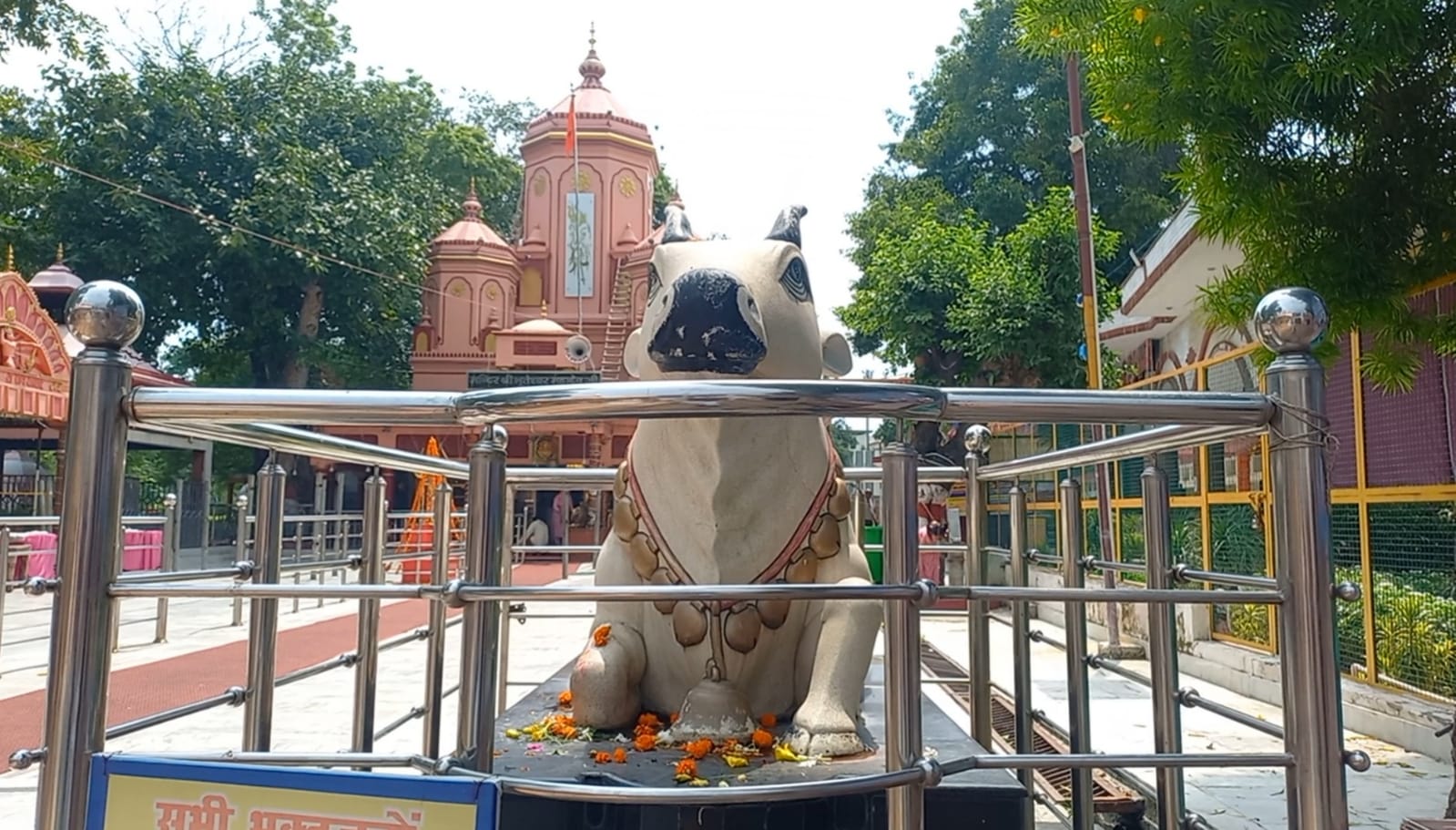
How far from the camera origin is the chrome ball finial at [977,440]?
11.8 ft

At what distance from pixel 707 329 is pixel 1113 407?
113cm

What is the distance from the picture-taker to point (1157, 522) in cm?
261

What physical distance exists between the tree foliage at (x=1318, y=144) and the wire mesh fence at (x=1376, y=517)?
28.0 inches

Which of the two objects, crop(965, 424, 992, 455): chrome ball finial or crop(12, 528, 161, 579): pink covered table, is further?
crop(12, 528, 161, 579): pink covered table

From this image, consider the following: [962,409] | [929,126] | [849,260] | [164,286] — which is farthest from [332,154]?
[962,409]

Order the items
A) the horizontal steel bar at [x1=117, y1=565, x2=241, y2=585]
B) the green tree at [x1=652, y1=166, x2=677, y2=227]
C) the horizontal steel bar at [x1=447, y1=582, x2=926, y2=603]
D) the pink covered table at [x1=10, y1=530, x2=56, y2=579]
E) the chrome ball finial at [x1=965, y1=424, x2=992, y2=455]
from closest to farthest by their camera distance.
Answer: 1. the horizontal steel bar at [x1=447, y1=582, x2=926, y2=603]
2. the horizontal steel bar at [x1=117, y1=565, x2=241, y2=585]
3. the chrome ball finial at [x1=965, y1=424, x2=992, y2=455]
4. the pink covered table at [x1=10, y1=530, x2=56, y2=579]
5. the green tree at [x1=652, y1=166, x2=677, y2=227]

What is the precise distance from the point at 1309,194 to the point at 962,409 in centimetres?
277

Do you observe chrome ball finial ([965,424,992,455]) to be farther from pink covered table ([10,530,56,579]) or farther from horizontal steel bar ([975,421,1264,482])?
pink covered table ([10,530,56,579])

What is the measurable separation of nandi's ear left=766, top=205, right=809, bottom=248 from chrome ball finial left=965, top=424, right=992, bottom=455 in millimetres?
993

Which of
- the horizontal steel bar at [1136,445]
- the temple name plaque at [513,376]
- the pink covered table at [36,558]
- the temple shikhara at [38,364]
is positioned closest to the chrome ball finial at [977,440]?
the horizontal steel bar at [1136,445]

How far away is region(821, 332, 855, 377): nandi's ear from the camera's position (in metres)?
3.45

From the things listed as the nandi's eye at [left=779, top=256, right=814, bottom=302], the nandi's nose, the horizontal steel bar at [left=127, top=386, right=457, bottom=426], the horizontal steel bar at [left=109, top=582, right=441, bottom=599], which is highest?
the nandi's eye at [left=779, top=256, right=814, bottom=302]

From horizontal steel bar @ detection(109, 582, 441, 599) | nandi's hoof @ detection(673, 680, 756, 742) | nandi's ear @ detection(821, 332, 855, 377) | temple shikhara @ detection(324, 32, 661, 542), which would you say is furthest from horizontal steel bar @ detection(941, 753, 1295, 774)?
temple shikhara @ detection(324, 32, 661, 542)

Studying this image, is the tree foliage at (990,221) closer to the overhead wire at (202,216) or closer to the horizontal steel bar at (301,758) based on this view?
the overhead wire at (202,216)
